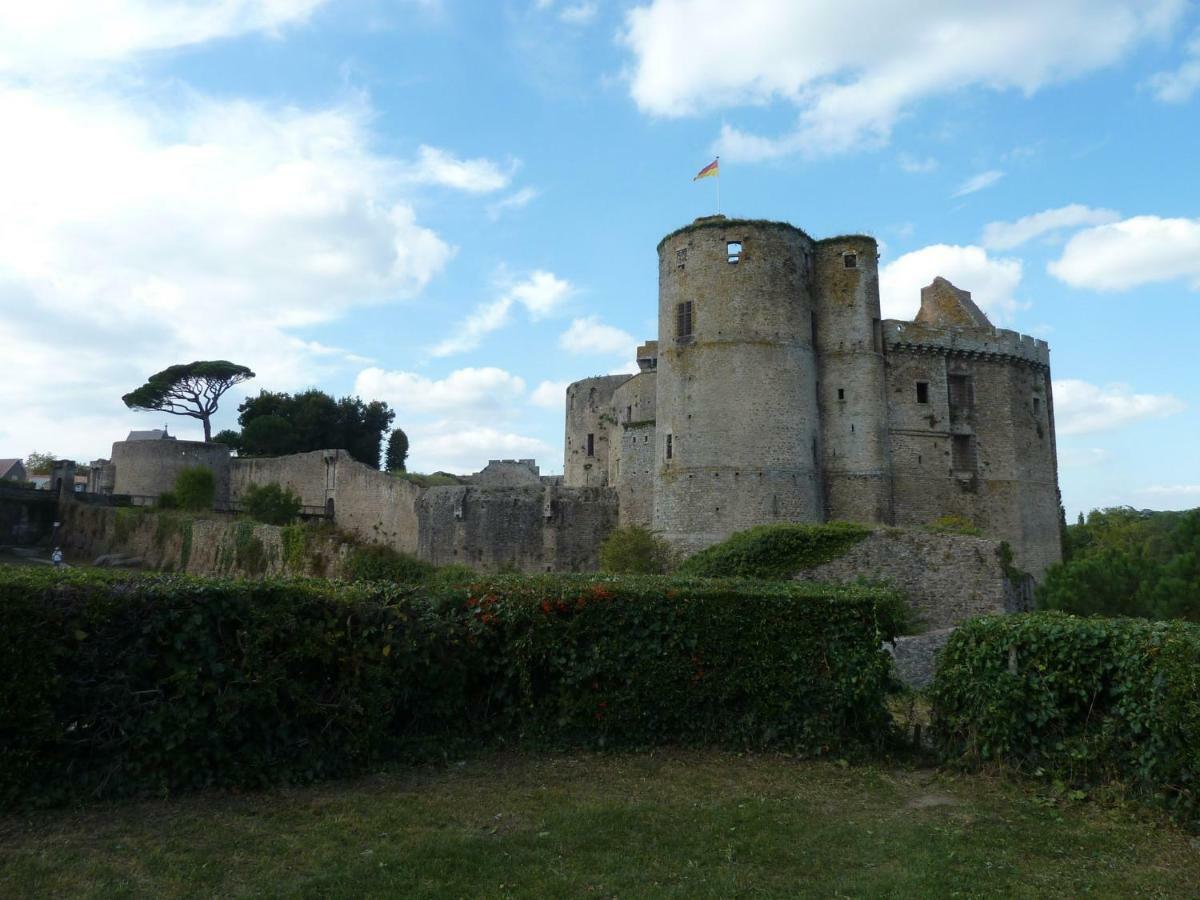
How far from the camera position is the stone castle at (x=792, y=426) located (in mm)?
25719

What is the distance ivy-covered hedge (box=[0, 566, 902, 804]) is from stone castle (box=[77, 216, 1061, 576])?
16.0m

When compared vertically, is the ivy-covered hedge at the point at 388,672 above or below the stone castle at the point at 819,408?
below

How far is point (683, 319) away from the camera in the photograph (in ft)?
88.1

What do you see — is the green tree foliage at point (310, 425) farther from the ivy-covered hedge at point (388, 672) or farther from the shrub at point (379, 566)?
the ivy-covered hedge at point (388, 672)

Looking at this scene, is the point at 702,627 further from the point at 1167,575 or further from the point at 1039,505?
the point at 1039,505

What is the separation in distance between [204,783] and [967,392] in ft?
91.7

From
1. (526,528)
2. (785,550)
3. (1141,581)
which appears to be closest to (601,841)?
(1141,581)

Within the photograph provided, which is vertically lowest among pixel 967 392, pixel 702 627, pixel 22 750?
pixel 22 750

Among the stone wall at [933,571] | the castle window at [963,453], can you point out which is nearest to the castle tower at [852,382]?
the castle window at [963,453]

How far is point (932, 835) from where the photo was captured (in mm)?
6566

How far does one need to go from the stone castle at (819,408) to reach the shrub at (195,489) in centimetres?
2004

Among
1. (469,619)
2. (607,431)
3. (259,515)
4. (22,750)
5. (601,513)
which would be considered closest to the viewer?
(22,750)

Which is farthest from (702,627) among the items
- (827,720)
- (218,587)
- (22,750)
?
(22,750)

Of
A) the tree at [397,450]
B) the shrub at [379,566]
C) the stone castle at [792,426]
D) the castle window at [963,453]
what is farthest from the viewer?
the tree at [397,450]
